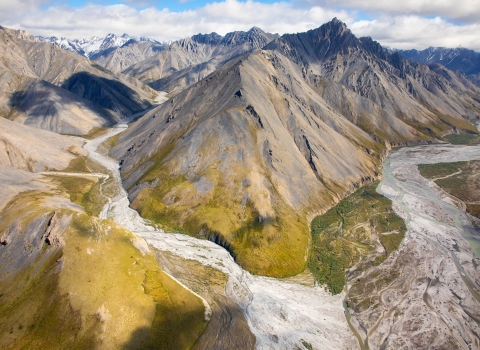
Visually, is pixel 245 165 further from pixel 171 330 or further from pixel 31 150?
pixel 31 150

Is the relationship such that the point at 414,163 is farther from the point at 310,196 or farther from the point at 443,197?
the point at 310,196

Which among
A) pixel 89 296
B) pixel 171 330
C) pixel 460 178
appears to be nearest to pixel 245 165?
pixel 171 330

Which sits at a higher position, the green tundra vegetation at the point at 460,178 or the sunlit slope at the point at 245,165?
the sunlit slope at the point at 245,165

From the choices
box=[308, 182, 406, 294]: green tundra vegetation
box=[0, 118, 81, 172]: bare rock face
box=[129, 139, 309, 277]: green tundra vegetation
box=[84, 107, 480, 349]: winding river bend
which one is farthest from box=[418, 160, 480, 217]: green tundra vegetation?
box=[0, 118, 81, 172]: bare rock face

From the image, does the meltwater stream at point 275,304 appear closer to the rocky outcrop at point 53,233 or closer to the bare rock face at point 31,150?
the rocky outcrop at point 53,233

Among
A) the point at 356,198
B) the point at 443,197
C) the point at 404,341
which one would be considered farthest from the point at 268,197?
the point at 443,197

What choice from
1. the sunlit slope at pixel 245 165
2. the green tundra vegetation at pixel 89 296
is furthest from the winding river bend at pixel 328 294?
the green tundra vegetation at pixel 89 296
